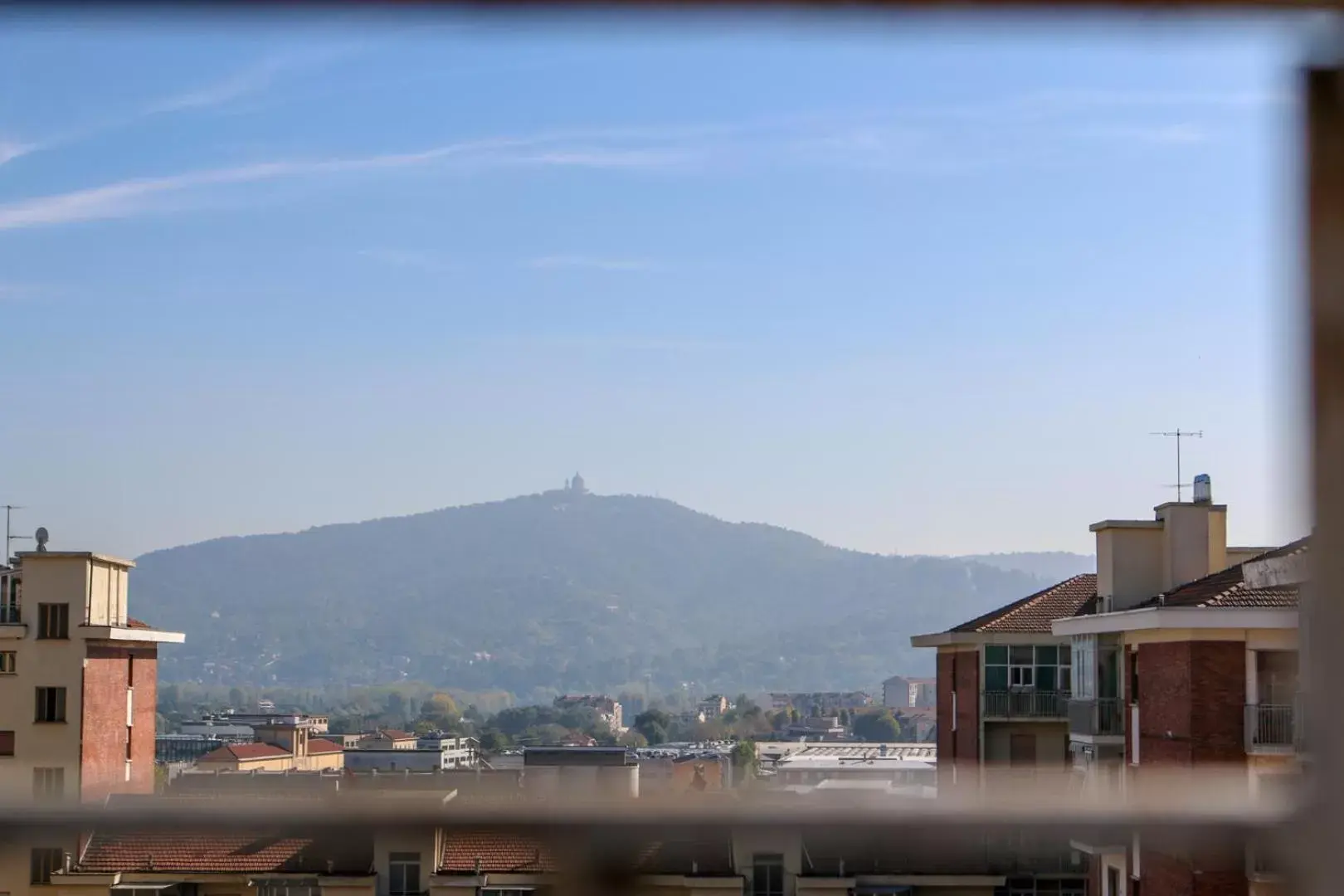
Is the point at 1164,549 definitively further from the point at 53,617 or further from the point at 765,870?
the point at 765,870

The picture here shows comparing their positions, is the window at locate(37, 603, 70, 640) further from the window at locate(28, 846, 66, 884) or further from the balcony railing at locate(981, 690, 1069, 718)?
the window at locate(28, 846, 66, 884)

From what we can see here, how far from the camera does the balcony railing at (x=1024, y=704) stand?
24984mm

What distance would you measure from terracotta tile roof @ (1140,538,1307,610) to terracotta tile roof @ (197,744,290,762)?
1966cm

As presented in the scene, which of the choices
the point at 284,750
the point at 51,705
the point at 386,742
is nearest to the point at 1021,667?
the point at 51,705

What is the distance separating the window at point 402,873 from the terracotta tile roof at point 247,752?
29.5 meters

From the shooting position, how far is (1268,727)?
1550 centimetres

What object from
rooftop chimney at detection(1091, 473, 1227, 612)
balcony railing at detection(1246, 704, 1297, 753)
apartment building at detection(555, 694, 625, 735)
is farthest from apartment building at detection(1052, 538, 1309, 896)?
apartment building at detection(555, 694, 625, 735)

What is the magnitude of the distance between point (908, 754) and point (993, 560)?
118 metres

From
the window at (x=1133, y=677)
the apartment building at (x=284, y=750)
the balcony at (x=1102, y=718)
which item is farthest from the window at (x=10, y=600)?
the window at (x=1133, y=677)

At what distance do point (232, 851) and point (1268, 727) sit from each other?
15.3 m

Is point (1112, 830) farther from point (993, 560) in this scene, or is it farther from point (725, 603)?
point (993, 560)

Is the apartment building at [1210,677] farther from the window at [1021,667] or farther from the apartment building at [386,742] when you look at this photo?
the apartment building at [386,742]

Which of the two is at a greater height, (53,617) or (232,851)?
(53,617)

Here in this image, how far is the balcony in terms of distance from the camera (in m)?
19.1
